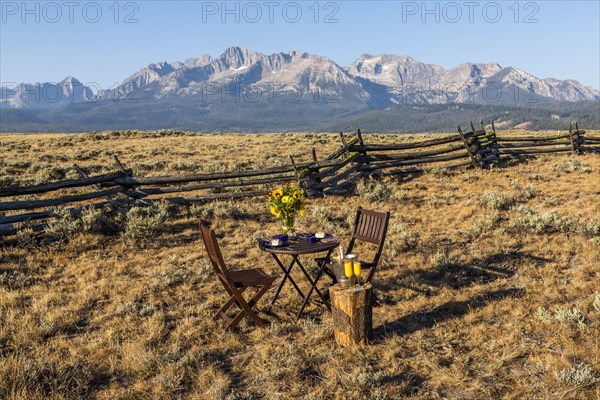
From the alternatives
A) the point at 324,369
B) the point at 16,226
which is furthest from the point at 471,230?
the point at 16,226

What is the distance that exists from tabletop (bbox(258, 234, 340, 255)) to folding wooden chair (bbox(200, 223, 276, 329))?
382 millimetres

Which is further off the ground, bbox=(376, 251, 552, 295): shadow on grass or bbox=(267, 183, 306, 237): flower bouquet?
bbox=(267, 183, 306, 237): flower bouquet

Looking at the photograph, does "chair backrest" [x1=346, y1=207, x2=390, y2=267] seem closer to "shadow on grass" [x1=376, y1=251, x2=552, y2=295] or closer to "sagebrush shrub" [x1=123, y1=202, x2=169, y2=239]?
"shadow on grass" [x1=376, y1=251, x2=552, y2=295]

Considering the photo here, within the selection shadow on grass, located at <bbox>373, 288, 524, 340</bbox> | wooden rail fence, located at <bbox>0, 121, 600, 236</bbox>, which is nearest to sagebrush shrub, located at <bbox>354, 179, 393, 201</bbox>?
wooden rail fence, located at <bbox>0, 121, 600, 236</bbox>

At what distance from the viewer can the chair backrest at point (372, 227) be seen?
19.5 ft

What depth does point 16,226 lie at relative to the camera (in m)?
9.07

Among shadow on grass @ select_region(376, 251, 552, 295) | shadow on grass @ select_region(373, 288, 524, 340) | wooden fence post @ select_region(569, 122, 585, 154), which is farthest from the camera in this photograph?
wooden fence post @ select_region(569, 122, 585, 154)

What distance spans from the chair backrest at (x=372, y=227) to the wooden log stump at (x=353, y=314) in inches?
47.7

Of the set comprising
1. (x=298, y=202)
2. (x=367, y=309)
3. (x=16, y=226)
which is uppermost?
(x=298, y=202)

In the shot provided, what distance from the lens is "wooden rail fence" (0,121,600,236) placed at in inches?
359

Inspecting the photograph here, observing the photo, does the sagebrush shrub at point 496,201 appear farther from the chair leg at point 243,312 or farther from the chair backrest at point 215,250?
the chair backrest at point 215,250

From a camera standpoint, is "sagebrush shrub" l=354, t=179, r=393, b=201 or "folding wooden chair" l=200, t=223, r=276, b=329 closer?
"folding wooden chair" l=200, t=223, r=276, b=329

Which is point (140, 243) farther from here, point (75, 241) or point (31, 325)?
point (31, 325)

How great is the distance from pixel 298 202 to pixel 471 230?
16.6ft
